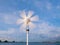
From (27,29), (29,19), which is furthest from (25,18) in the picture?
(27,29)

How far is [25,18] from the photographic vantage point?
3019 centimetres

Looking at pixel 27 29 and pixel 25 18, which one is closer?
pixel 27 29

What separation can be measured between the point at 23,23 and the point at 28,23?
117cm

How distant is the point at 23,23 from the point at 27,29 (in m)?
2.13

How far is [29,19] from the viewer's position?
29906 mm

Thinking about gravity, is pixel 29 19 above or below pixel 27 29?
above

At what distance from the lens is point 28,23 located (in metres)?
29.4

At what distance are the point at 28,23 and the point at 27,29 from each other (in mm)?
1522

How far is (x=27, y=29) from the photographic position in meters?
28.4

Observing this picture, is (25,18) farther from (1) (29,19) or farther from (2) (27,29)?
(2) (27,29)

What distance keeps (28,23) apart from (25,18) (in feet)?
4.63

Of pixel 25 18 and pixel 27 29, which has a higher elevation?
pixel 25 18

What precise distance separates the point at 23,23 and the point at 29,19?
143 cm
